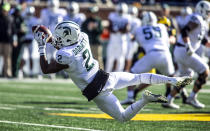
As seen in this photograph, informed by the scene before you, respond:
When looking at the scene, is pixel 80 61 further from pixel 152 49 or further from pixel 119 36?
pixel 119 36

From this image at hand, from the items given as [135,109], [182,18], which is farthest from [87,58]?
[182,18]

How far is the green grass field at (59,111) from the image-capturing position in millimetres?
6125

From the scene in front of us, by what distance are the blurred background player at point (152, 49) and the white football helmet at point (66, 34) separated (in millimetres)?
3308

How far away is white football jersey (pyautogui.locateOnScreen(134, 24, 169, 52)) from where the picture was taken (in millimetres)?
8844

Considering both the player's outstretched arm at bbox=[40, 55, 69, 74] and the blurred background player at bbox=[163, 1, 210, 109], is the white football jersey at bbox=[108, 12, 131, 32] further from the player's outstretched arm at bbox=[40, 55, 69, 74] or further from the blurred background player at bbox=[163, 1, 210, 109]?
the player's outstretched arm at bbox=[40, 55, 69, 74]

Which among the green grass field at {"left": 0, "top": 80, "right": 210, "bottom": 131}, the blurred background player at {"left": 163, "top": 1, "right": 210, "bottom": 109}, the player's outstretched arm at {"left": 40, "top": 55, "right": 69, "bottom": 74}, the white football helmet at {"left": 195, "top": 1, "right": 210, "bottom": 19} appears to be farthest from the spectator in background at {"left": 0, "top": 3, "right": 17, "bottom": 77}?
the player's outstretched arm at {"left": 40, "top": 55, "right": 69, "bottom": 74}

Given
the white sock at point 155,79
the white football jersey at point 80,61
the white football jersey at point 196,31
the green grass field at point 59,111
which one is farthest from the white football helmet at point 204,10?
the white football jersey at point 80,61

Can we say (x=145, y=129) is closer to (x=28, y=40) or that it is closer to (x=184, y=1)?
(x=28, y=40)

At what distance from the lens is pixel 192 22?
8609mm

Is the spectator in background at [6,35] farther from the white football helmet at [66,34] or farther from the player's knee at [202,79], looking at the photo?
the white football helmet at [66,34]

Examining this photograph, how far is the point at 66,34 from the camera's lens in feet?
18.1

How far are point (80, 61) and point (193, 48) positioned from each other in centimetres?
393

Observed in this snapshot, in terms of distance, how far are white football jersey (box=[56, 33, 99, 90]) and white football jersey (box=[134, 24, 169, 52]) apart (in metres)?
3.26

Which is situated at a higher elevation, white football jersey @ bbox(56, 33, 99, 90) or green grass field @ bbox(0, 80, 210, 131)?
white football jersey @ bbox(56, 33, 99, 90)
